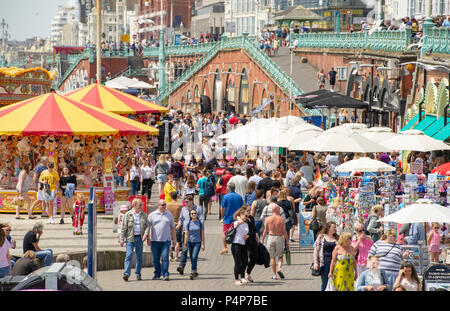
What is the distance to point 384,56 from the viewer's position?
115 feet

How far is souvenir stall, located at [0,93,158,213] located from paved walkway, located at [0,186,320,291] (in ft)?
6.71

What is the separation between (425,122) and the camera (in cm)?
2883

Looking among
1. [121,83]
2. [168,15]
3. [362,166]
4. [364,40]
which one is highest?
[168,15]

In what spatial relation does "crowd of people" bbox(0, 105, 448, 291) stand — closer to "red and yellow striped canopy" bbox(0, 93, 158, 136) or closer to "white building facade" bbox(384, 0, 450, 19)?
"red and yellow striped canopy" bbox(0, 93, 158, 136)

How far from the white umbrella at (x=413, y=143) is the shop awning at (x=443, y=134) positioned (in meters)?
2.82

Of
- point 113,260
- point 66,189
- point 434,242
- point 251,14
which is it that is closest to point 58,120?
point 66,189

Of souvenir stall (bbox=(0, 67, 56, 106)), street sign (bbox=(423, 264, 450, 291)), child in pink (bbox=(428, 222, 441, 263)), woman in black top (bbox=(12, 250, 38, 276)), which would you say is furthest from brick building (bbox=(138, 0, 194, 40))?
street sign (bbox=(423, 264, 450, 291))

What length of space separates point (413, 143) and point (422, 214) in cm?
785

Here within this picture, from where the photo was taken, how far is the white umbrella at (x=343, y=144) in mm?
21819

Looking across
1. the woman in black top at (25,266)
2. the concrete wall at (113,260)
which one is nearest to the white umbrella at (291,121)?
the concrete wall at (113,260)

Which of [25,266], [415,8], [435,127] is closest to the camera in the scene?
[25,266]

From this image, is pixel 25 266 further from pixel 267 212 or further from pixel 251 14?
pixel 251 14
